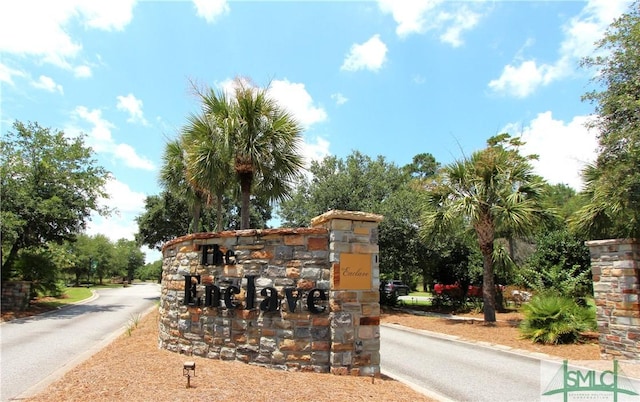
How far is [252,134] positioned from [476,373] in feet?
24.1

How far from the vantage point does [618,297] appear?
8.31 meters

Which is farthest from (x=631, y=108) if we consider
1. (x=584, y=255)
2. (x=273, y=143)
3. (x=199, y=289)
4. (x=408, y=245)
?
(x=408, y=245)

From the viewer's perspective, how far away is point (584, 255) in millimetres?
16312

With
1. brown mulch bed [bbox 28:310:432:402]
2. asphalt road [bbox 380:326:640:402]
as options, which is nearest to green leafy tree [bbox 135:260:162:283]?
asphalt road [bbox 380:326:640:402]

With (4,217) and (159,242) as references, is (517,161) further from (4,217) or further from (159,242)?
(159,242)

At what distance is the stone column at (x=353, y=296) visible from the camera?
235 inches

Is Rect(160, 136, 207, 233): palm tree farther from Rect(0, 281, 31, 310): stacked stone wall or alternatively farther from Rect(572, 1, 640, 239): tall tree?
Rect(572, 1, 640, 239): tall tree

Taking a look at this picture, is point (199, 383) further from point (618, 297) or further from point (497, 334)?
point (497, 334)

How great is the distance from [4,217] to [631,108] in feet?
64.8

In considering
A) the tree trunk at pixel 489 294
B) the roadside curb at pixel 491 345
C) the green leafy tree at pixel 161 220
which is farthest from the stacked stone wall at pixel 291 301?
the green leafy tree at pixel 161 220

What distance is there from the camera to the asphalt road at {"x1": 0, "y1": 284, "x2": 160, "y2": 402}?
6582 mm

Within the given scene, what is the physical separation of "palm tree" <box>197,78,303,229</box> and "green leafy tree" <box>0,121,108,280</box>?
10890 millimetres

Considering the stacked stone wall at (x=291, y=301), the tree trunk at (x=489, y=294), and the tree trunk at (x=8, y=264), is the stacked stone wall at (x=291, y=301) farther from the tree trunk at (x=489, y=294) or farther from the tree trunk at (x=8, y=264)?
the tree trunk at (x=8, y=264)

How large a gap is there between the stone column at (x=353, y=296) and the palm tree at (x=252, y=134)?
451cm
